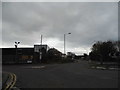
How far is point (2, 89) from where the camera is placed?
10.1 metres

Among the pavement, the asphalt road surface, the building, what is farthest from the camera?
the building

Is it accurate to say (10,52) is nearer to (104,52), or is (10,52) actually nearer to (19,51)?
(19,51)

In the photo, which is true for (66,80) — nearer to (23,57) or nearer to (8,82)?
(8,82)

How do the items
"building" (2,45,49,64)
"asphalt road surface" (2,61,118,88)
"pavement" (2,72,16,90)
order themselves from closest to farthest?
"pavement" (2,72,16,90)
"asphalt road surface" (2,61,118,88)
"building" (2,45,49,64)

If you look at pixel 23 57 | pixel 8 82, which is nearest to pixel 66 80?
pixel 8 82

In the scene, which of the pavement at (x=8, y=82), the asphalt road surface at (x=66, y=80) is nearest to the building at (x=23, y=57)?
the asphalt road surface at (x=66, y=80)

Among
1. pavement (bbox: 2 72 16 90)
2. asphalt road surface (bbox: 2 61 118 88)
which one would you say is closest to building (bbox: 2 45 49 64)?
asphalt road surface (bbox: 2 61 118 88)

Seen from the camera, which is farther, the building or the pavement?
the building

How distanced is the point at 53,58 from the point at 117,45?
79.6ft

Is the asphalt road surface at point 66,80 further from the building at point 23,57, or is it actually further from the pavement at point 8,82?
the building at point 23,57

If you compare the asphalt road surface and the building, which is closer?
the asphalt road surface

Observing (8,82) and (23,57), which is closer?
(8,82)

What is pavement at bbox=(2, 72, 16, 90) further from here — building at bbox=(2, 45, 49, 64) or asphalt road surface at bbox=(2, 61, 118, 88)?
building at bbox=(2, 45, 49, 64)

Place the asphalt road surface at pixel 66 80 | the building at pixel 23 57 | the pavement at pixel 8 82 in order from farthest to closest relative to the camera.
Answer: the building at pixel 23 57 → the asphalt road surface at pixel 66 80 → the pavement at pixel 8 82
